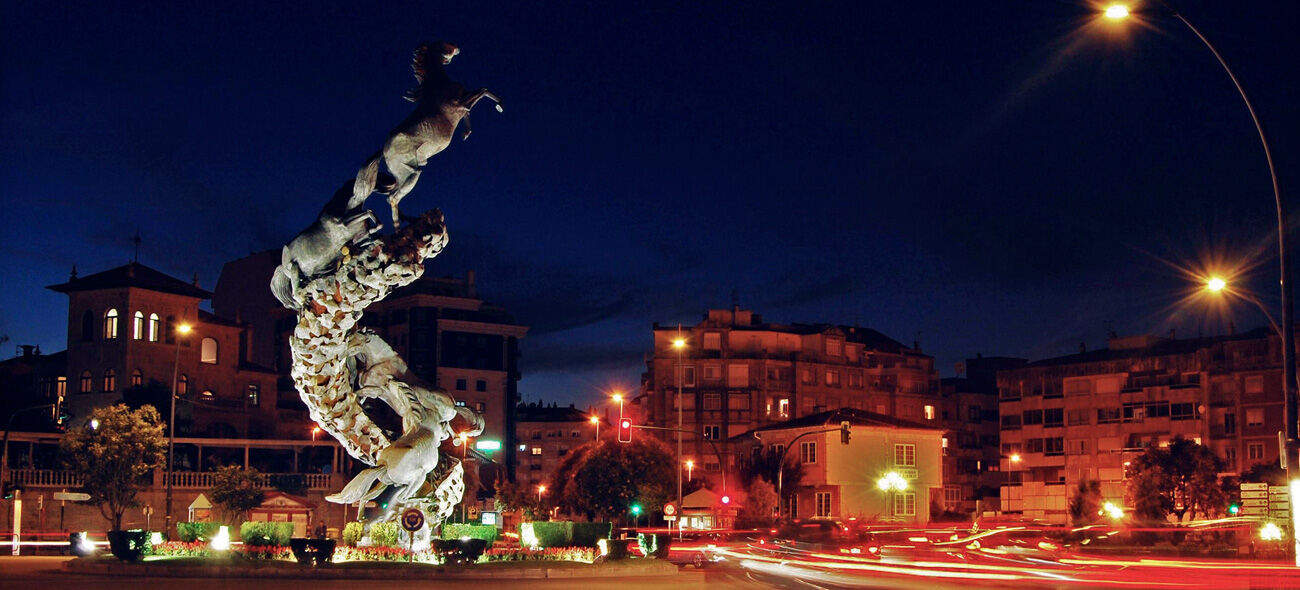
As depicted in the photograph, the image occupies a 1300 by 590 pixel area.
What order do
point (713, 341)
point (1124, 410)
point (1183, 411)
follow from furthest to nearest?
point (713, 341)
point (1124, 410)
point (1183, 411)

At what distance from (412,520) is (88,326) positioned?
166 ft

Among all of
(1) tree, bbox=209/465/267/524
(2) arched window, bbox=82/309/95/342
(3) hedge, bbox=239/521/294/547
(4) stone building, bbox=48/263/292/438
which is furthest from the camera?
(2) arched window, bbox=82/309/95/342

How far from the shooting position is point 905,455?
8144 cm

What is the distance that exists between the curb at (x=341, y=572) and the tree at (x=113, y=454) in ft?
105

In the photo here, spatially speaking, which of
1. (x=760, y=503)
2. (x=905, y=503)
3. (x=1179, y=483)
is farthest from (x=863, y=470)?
(x=1179, y=483)

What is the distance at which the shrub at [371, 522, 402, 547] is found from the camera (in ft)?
99.8

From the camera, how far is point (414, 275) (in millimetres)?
27875

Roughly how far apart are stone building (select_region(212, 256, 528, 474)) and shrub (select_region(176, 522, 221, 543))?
61568 millimetres

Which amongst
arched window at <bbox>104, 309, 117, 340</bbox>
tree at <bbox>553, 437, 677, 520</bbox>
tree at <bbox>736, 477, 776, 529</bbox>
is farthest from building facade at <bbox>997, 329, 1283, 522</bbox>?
arched window at <bbox>104, 309, 117, 340</bbox>

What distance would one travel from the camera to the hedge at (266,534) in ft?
107

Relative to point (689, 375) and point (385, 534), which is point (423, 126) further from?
point (689, 375)

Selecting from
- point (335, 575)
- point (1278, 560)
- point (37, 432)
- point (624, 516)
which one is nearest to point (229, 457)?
point (37, 432)

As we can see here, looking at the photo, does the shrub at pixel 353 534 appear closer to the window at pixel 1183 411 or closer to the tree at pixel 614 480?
the tree at pixel 614 480

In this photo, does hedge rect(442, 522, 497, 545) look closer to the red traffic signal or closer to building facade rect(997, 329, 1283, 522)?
the red traffic signal
